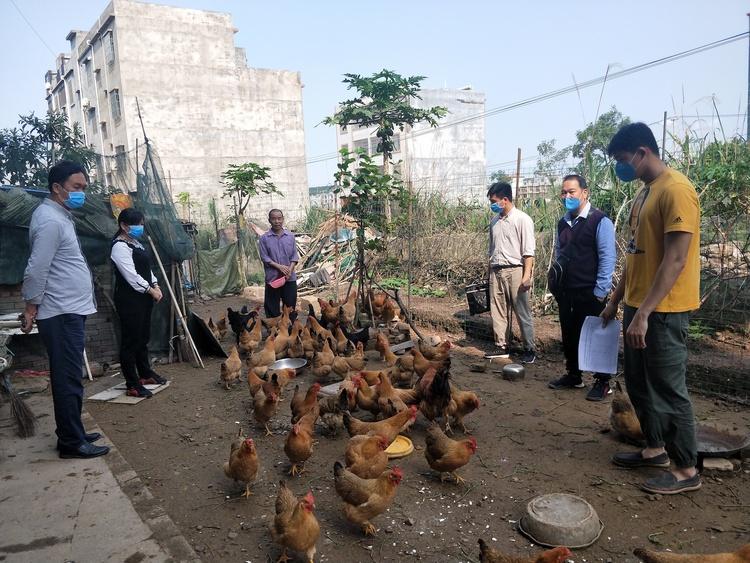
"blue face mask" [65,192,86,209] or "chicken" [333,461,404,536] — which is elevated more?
"blue face mask" [65,192,86,209]

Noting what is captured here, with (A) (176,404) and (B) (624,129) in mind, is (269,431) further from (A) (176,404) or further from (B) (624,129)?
(B) (624,129)

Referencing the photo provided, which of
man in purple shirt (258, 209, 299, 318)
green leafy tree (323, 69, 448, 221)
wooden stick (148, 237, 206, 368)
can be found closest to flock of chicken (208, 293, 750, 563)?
wooden stick (148, 237, 206, 368)

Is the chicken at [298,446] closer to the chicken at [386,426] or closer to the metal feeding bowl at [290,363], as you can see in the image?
the chicken at [386,426]

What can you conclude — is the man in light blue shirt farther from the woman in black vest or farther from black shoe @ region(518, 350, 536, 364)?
black shoe @ region(518, 350, 536, 364)

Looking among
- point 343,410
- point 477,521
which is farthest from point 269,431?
point 477,521

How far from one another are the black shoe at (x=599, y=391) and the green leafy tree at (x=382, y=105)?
6.44m

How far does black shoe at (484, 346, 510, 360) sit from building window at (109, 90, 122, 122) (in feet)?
82.6

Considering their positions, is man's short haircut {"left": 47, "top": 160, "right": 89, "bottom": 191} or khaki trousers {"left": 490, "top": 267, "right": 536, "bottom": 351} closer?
man's short haircut {"left": 47, "top": 160, "right": 89, "bottom": 191}

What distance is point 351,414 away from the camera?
506cm

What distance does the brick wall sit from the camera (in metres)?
6.77

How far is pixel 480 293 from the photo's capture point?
6953mm

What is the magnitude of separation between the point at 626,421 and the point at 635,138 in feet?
7.43

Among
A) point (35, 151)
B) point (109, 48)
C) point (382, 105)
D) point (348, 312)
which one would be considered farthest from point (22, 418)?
point (109, 48)

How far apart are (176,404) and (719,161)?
762 cm
